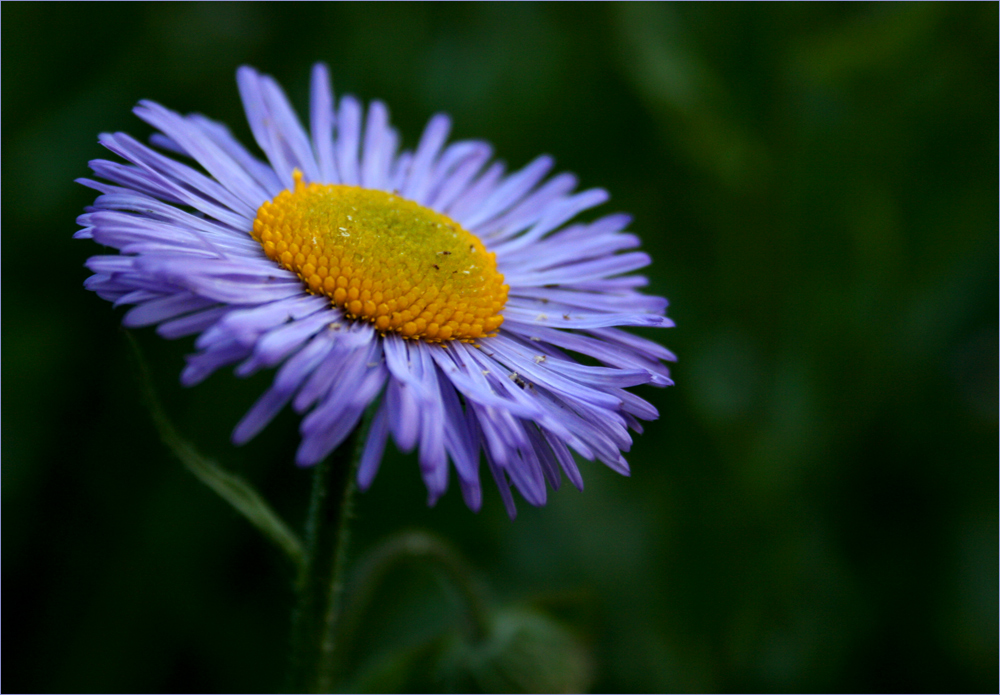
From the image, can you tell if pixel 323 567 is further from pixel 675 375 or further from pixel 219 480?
pixel 675 375

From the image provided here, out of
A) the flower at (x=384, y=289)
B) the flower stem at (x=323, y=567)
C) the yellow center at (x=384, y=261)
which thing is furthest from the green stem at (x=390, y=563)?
the yellow center at (x=384, y=261)

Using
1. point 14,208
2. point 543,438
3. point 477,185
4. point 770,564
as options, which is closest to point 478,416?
point 543,438

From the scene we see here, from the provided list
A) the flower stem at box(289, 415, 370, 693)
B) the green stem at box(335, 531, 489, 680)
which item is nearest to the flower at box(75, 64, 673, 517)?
the flower stem at box(289, 415, 370, 693)

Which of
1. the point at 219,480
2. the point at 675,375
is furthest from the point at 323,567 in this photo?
the point at 675,375

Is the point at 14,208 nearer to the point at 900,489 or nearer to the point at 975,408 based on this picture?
the point at 900,489

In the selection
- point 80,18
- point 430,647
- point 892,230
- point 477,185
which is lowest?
point 430,647
